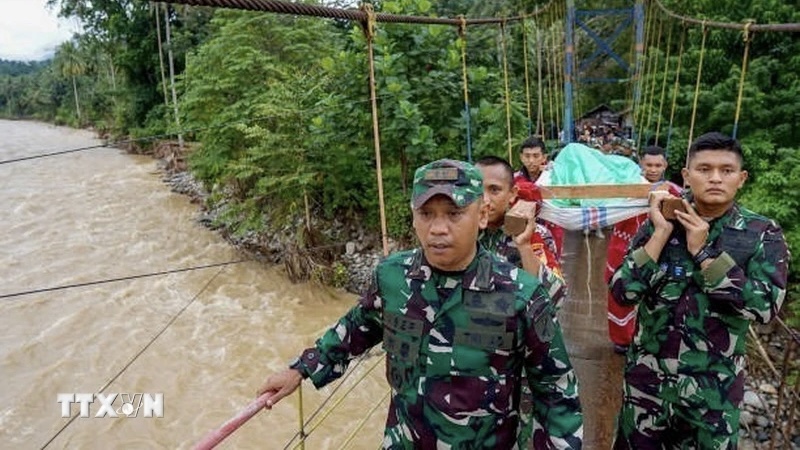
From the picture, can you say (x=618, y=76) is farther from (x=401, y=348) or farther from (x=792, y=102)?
(x=401, y=348)

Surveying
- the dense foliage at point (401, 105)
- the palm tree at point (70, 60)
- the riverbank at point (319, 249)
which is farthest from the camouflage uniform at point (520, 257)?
the palm tree at point (70, 60)

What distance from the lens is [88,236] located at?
940cm

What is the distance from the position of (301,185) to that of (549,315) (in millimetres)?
6260

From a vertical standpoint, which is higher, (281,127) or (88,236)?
(281,127)

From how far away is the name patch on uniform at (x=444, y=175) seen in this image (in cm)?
101

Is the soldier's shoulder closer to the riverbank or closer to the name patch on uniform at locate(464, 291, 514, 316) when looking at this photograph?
the name patch on uniform at locate(464, 291, 514, 316)

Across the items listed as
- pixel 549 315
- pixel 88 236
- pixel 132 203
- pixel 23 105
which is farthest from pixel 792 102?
pixel 23 105

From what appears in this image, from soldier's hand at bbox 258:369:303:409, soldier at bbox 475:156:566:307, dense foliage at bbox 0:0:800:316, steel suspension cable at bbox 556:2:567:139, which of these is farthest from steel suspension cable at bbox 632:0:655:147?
soldier's hand at bbox 258:369:303:409

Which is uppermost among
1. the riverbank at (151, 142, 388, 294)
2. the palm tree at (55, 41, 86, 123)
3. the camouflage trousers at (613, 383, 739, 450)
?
the palm tree at (55, 41, 86, 123)

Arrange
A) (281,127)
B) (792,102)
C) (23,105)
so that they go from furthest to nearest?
(23,105)
(281,127)
(792,102)

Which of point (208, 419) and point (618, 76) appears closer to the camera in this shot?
point (208, 419)

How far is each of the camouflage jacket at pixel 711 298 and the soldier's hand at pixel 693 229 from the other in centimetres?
5

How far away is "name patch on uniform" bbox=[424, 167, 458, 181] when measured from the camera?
3.31 feet

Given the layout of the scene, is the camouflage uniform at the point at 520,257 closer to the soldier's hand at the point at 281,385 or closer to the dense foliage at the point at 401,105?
the soldier's hand at the point at 281,385
